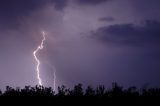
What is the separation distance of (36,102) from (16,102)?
3.78 ft

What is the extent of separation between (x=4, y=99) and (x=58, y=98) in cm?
323

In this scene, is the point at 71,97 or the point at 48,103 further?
the point at 71,97

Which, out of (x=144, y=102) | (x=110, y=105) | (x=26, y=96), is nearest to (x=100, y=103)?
(x=110, y=105)

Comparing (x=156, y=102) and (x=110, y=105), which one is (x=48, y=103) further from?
(x=156, y=102)

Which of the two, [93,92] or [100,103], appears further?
[93,92]

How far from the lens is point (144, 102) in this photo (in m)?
22.0

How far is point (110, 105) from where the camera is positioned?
21.3 metres

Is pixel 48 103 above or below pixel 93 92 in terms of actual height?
below

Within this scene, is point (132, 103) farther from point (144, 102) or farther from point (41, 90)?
point (41, 90)

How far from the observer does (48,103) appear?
2127 cm

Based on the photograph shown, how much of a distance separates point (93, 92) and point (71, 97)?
4.01m

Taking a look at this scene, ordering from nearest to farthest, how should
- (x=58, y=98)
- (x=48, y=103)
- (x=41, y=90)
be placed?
(x=48, y=103), (x=58, y=98), (x=41, y=90)

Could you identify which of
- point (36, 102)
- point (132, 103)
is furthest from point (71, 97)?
point (132, 103)

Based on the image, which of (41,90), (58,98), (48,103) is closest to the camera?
(48,103)
